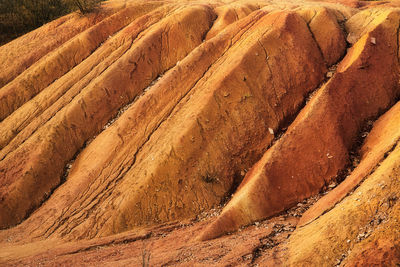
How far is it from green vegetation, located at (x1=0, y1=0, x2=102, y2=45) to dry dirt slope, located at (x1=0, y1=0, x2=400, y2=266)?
8.69 meters

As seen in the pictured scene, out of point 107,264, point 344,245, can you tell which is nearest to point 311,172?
point 344,245

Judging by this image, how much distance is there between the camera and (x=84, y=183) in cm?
1106

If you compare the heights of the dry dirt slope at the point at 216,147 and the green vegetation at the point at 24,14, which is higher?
the green vegetation at the point at 24,14

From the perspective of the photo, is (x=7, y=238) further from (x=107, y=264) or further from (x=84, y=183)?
(x=107, y=264)

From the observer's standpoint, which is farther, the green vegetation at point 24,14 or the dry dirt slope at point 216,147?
the green vegetation at point 24,14

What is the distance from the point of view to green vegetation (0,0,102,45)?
21984mm

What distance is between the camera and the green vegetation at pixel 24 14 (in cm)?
2198

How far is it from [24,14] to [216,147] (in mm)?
17947

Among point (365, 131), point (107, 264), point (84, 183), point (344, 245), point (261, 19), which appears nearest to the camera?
point (344, 245)

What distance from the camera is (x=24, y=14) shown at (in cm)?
2192

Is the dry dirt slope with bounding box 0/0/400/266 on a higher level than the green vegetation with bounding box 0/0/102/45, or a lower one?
lower

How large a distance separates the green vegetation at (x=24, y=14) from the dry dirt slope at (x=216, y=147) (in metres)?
8.69

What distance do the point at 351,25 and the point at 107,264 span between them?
1092 cm

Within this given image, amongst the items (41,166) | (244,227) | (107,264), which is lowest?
(244,227)
